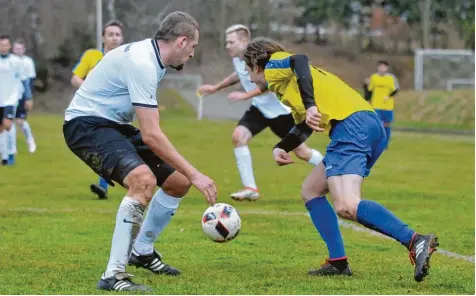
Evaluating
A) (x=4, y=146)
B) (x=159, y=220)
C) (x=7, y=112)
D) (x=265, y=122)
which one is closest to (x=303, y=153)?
(x=265, y=122)

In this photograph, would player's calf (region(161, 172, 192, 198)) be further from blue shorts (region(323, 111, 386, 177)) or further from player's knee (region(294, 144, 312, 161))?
player's knee (region(294, 144, 312, 161))

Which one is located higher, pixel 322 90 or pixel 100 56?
pixel 322 90

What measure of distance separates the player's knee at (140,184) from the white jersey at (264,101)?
20.7ft

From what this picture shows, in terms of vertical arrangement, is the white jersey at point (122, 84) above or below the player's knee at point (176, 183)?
above

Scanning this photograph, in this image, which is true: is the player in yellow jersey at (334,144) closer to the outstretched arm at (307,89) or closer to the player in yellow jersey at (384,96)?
the outstretched arm at (307,89)

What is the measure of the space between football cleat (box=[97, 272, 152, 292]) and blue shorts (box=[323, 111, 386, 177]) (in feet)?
5.31

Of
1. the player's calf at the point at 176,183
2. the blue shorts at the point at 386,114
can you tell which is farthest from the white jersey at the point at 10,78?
the player's calf at the point at 176,183

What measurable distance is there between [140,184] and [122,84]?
72cm

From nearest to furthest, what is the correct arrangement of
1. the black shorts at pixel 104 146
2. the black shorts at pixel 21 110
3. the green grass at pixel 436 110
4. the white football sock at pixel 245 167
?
1. the black shorts at pixel 104 146
2. the white football sock at pixel 245 167
3. the black shorts at pixel 21 110
4. the green grass at pixel 436 110

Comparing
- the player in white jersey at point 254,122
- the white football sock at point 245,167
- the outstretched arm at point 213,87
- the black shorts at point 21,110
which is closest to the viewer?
the outstretched arm at point 213,87

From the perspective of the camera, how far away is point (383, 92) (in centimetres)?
2633

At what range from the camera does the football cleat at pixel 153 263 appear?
7.87 metres

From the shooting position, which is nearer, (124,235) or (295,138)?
(124,235)

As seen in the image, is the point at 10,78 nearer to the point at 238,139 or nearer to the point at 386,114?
the point at 238,139
